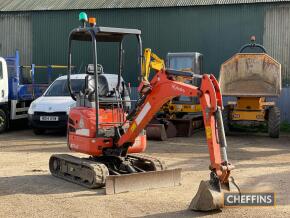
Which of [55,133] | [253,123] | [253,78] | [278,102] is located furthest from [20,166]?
[278,102]

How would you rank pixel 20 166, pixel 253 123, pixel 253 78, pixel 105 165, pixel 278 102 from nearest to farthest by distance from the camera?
pixel 105 165 → pixel 20 166 → pixel 253 123 → pixel 253 78 → pixel 278 102

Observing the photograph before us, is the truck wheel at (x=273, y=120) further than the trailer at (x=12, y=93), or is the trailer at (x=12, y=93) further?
the trailer at (x=12, y=93)

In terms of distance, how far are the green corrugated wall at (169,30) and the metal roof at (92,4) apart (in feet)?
0.62

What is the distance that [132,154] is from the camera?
32.4 feet

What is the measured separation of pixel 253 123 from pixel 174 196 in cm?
875

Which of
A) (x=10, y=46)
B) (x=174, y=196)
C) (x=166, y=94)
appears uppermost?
(x=10, y=46)

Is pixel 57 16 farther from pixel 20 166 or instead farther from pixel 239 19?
pixel 20 166

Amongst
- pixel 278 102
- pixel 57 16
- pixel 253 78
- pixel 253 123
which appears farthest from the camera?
pixel 57 16

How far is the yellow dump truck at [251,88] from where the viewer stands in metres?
16.4

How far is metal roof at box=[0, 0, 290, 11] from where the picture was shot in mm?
22034

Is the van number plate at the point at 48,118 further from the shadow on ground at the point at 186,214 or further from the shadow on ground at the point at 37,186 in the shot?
the shadow on ground at the point at 186,214

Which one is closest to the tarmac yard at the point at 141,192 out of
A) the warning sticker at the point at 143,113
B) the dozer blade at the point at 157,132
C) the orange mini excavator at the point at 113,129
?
the orange mini excavator at the point at 113,129

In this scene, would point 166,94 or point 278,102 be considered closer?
point 166,94

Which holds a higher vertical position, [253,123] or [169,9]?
[169,9]
